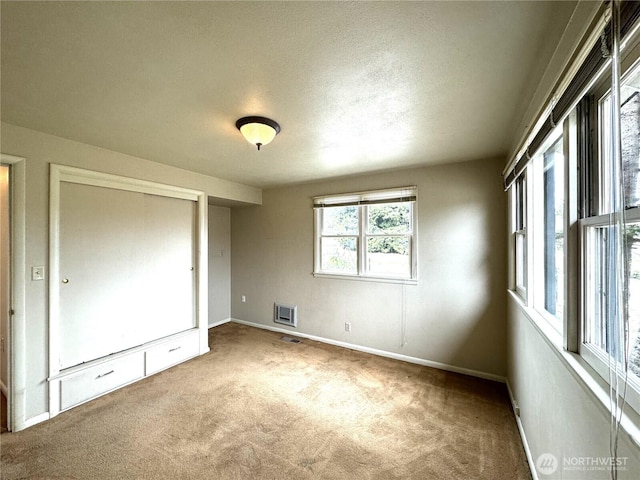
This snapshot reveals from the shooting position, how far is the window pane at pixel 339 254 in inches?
150

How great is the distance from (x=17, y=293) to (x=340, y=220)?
3386 mm

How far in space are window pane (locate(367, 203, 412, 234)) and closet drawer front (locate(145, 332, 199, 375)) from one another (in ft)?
9.24

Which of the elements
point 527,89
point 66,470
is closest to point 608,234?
point 527,89

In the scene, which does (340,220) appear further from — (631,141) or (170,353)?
(631,141)

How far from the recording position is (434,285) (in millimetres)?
3168

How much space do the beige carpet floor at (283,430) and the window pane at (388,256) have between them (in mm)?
1215

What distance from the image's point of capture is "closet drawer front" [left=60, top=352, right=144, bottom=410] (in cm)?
236

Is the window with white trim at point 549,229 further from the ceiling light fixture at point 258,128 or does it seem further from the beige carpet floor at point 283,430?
the ceiling light fixture at point 258,128

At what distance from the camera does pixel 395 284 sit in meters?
3.42

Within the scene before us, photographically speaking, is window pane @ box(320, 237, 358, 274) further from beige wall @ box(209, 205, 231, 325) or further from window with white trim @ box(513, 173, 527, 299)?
beige wall @ box(209, 205, 231, 325)

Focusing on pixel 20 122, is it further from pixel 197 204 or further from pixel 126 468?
pixel 126 468

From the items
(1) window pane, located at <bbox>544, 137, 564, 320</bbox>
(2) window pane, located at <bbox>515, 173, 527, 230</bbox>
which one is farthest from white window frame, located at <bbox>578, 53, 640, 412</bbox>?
(2) window pane, located at <bbox>515, 173, 527, 230</bbox>
